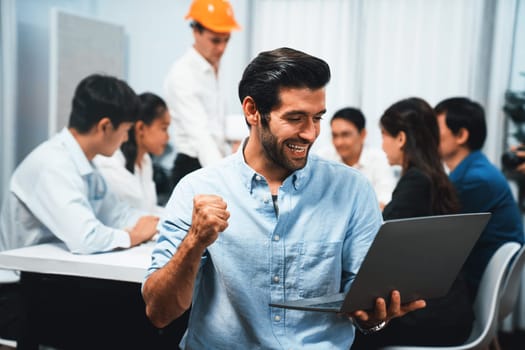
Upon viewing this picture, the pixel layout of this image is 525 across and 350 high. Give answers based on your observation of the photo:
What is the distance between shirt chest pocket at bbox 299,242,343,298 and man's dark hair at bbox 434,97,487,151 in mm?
1471

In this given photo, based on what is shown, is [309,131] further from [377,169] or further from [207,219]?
[377,169]

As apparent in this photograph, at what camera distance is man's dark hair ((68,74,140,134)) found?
6.67 feet

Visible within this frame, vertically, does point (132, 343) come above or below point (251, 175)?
below

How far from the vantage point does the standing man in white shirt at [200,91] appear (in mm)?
2812

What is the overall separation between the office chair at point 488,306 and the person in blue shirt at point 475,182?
24cm

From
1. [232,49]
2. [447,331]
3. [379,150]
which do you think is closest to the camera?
[447,331]

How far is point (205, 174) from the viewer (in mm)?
1335

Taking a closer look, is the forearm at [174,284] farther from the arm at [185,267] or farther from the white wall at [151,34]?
the white wall at [151,34]

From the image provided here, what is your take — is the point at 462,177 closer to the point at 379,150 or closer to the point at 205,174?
the point at 379,150

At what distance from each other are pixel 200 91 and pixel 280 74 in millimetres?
1680

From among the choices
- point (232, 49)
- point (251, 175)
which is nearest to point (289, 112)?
point (251, 175)

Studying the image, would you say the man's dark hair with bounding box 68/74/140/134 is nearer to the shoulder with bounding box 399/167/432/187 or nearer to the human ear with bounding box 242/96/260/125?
the human ear with bounding box 242/96/260/125

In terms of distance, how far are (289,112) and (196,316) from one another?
51 cm

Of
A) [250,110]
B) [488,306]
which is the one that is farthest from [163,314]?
[488,306]
